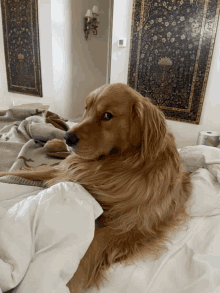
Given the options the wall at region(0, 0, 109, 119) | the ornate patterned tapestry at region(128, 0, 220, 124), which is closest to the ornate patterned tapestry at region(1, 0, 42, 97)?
the wall at region(0, 0, 109, 119)

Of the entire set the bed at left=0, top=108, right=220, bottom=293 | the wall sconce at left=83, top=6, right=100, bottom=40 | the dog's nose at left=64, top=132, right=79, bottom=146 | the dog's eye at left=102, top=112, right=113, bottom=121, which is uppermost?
the wall sconce at left=83, top=6, right=100, bottom=40

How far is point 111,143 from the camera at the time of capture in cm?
76

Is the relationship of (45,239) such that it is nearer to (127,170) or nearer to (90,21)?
(127,170)

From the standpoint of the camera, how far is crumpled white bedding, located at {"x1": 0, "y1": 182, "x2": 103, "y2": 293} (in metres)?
0.46

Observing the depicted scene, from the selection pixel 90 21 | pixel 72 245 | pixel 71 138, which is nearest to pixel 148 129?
pixel 71 138

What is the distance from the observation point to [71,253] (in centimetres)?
53

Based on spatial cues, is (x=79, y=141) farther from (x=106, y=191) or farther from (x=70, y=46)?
(x=70, y=46)

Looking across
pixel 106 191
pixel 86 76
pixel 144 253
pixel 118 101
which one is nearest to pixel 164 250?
pixel 144 253

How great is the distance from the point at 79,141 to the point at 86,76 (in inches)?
161

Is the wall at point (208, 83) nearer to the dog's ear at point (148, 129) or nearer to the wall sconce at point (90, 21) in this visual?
the wall sconce at point (90, 21)

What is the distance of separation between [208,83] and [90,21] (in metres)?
2.65

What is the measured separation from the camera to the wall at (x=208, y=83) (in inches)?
99.4

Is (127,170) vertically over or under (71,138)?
under

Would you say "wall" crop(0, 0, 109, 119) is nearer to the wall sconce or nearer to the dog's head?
the wall sconce
